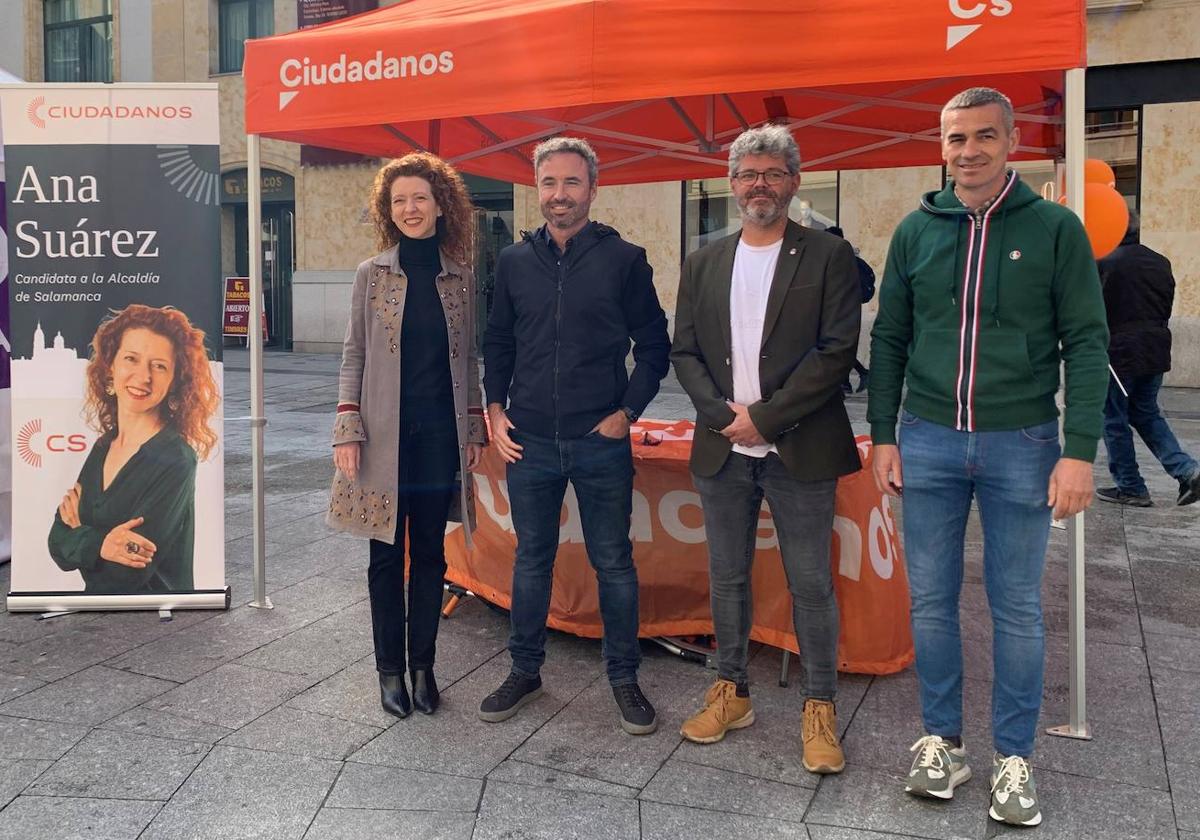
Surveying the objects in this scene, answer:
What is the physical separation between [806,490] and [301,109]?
8.50ft

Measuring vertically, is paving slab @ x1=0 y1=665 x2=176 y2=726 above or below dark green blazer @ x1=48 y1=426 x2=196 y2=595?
below

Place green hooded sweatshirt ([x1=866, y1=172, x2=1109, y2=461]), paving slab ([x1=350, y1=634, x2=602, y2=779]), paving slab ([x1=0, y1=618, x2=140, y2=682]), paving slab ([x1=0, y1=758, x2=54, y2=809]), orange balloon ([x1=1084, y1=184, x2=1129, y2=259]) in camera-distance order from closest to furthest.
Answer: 1. green hooded sweatshirt ([x1=866, y1=172, x2=1109, y2=461])
2. paving slab ([x1=0, y1=758, x2=54, y2=809])
3. paving slab ([x1=350, y1=634, x2=602, y2=779])
4. paving slab ([x1=0, y1=618, x2=140, y2=682])
5. orange balloon ([x1=1084, y1=184, x2=1129, y2=259])

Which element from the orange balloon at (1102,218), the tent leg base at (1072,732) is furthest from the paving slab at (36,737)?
the orange balloon at (1102,218)

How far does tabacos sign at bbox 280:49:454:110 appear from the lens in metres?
3.95

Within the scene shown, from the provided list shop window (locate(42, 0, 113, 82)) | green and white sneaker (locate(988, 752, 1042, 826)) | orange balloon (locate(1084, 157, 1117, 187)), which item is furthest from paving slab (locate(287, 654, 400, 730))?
shop window (locate(42, 0, 113, 82))

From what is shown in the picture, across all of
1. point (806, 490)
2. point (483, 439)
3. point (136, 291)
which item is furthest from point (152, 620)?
point (806, 490)

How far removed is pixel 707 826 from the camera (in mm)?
2793

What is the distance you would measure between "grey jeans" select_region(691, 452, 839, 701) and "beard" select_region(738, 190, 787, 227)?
0.68 metres

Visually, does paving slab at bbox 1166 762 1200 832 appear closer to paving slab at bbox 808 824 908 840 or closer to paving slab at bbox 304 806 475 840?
paving slab at bbox 808 824 908 840

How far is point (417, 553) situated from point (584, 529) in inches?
22.2

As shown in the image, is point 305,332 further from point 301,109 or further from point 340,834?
point 340,834

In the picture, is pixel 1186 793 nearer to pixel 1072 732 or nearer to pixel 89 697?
pixel 1072 732

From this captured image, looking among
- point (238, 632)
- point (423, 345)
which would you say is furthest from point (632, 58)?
point (238, 632)

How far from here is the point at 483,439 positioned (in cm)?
359
